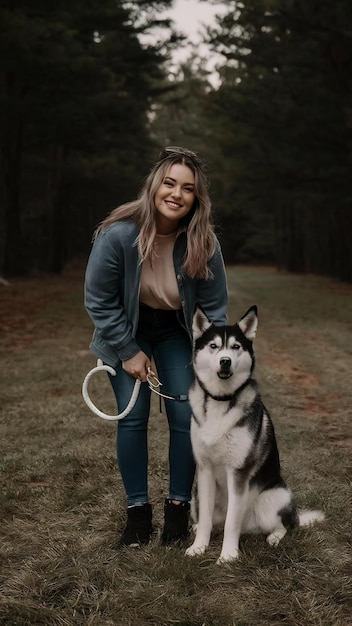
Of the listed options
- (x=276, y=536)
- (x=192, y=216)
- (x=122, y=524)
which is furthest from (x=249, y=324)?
(x=122, y=524)

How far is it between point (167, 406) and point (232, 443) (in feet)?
1.93

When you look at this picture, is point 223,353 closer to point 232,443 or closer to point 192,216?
point 232,443

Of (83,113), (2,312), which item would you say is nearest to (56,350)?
(2,312)

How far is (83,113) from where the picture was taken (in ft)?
73.2

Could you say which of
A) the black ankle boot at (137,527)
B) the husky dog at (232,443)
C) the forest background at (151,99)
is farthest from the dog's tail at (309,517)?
the forest background at (151,99)

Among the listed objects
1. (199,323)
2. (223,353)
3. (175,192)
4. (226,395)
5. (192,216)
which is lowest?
(226,395)

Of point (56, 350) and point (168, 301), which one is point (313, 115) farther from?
point (168, 301)

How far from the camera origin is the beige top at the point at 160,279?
3.87 m

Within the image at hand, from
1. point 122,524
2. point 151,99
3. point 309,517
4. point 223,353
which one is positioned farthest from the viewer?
point 151,99

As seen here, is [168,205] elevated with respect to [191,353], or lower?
elevated

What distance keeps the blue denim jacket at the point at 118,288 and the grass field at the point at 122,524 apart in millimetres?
1064

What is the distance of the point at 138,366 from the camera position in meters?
3.76

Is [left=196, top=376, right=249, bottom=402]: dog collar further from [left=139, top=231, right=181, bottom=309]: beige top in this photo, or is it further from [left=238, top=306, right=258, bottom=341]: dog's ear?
[left=139, top=231, right=181, bottom=309]: beige top

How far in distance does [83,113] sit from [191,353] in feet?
64.3
